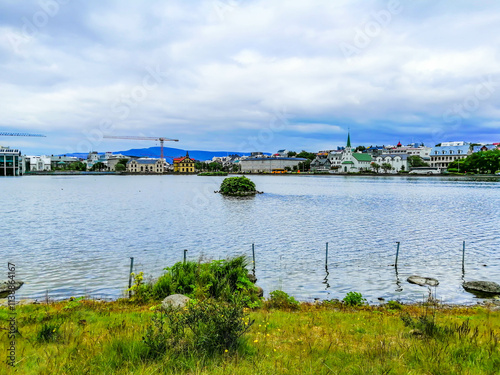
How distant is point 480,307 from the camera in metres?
15.4

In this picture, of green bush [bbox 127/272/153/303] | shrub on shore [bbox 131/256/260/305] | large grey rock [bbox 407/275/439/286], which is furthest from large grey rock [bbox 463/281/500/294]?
green bush [bbox 127/272/153/303]

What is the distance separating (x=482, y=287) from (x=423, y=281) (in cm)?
285

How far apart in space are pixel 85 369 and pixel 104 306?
7.85 m

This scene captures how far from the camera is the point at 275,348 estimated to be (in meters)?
8.29

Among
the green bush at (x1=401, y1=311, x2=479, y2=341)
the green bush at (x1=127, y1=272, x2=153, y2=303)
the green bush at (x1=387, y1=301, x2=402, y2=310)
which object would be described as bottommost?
the green bush at (x1=387, y1=301, x2=402, y2=310)

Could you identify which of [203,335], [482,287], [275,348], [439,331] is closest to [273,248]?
[482,287]

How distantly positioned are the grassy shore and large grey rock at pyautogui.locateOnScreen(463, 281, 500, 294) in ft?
26.8

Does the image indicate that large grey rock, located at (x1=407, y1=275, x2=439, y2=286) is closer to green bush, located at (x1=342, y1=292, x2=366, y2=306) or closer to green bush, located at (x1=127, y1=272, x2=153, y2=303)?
green bush, located at (x1=342, y1=292, x2=366, y2=306)

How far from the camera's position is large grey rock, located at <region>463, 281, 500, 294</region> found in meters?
18.4

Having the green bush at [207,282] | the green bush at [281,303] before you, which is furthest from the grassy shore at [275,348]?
the green bush at [207,282]

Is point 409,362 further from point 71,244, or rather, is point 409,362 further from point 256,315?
point 71,244

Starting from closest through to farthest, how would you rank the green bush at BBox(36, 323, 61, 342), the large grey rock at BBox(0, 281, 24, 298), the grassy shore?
the grassy shore
the green bush at BBox(36, 323, 61, 342)
the large grey rock at BBox(0, 281, 24, 298)

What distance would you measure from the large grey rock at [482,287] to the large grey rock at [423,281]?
1.57m

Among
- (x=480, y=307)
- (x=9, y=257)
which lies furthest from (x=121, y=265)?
(x=480, y=307)
